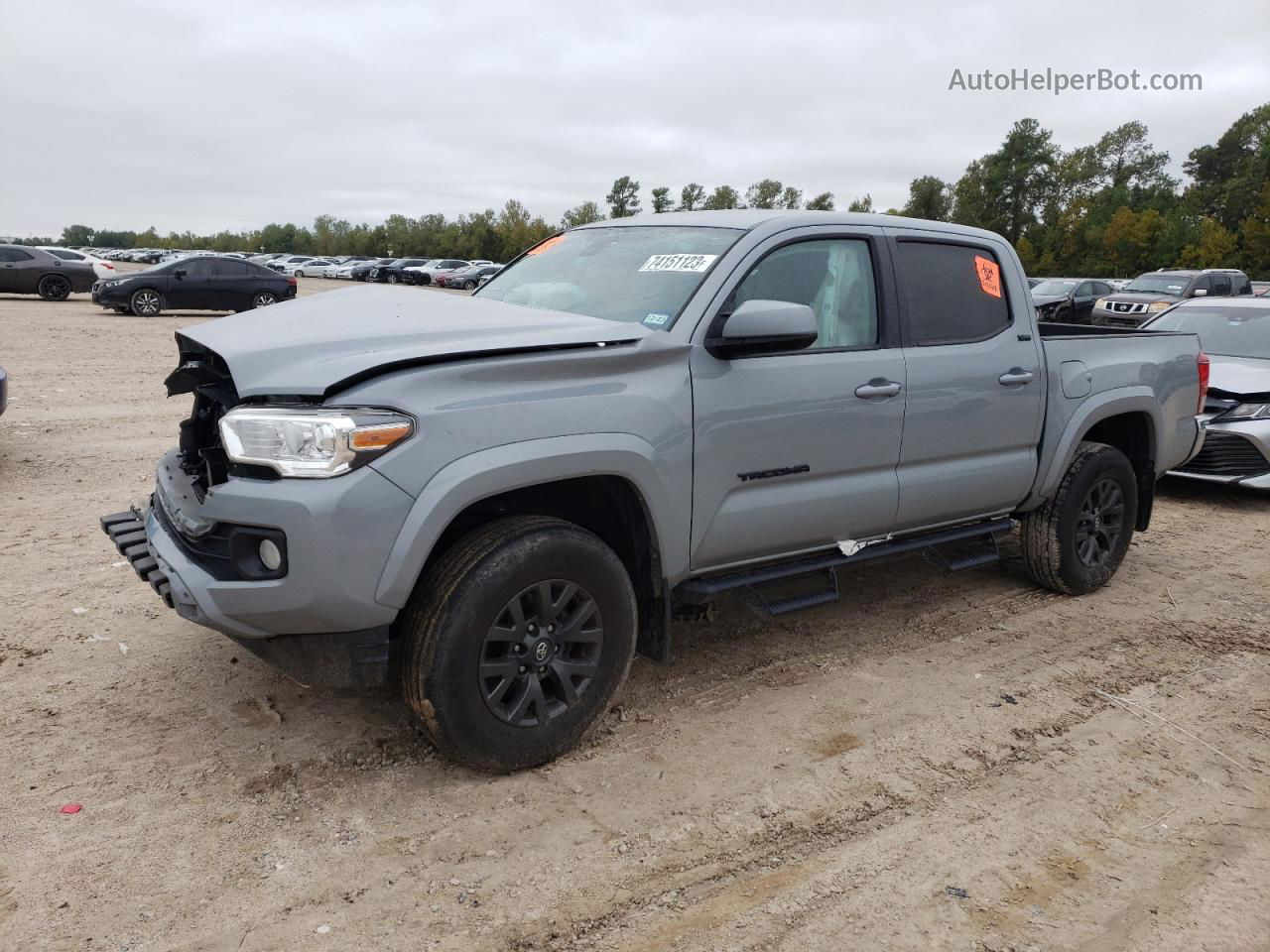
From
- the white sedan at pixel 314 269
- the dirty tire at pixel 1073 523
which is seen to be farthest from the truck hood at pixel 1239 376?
the white sedan at pixel 314 269

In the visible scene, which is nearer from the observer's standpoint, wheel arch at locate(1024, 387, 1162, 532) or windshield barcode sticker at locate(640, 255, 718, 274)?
windshield barcode sticker at locate(640, 255, 718, 274)

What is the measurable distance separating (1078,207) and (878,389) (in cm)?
6854

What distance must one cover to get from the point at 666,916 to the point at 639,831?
41 cm

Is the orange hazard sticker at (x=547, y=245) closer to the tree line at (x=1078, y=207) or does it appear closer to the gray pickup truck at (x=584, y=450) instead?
the gray pickup truck at (x=584, y=450)

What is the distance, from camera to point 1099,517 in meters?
5.41

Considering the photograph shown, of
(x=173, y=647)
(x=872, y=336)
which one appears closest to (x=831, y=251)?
(x=872, y=336)

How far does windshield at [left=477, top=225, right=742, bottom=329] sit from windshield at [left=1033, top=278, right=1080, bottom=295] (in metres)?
20.0

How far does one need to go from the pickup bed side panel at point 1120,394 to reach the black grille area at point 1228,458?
223cm

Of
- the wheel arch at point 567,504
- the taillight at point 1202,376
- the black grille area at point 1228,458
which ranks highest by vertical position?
the taillight at point 1202,376

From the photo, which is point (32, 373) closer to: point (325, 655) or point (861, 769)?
point (325, 655)

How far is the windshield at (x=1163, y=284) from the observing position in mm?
20969

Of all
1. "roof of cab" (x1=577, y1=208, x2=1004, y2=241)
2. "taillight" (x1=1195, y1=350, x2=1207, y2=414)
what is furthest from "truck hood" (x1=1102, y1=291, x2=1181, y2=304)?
"roof of cab" (x1=577, y1=208, x2=1004, y2=241)

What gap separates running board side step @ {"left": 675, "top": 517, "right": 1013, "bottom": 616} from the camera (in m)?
3.81

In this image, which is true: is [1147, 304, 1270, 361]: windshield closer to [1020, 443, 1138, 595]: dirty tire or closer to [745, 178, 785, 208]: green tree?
[1020, 443, 1138, 595]: dirty tire
